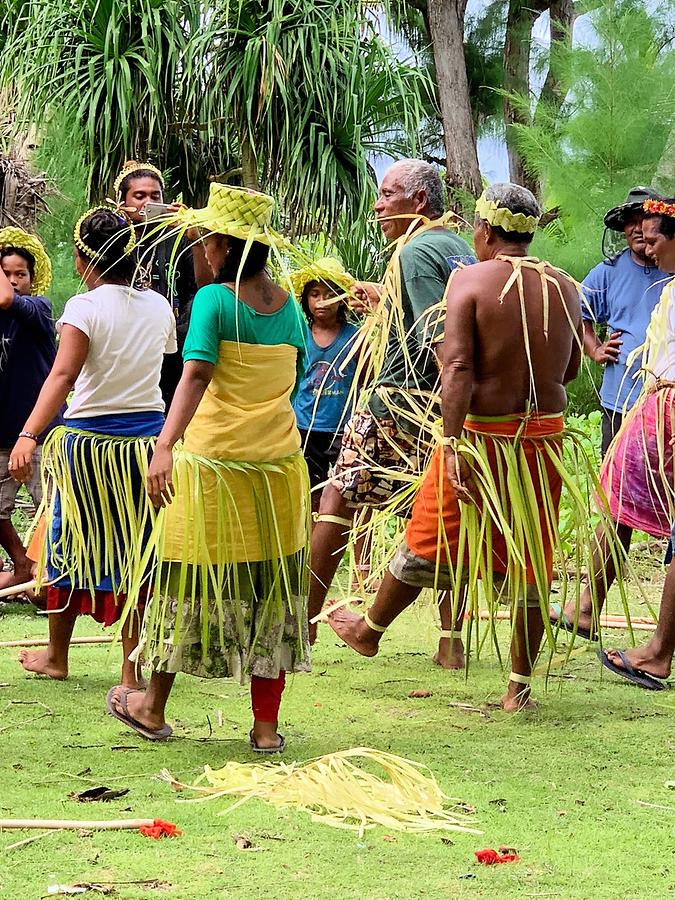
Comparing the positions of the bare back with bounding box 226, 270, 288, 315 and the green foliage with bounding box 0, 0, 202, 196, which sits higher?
the green foliage with bounding box 0, 0, 202, 196

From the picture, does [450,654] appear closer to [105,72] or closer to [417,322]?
[417,322]

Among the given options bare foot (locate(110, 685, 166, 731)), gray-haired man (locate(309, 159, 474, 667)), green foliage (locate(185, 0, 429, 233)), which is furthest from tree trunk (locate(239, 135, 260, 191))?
bare foot (locate(110, 685, 166, 731))

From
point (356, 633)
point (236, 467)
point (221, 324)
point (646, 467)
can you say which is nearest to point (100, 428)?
point (236, 467)

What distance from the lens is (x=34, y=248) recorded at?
5199 millimetres

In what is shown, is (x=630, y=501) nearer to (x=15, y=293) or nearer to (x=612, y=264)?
(x=612, y=264)

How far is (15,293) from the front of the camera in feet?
16.9

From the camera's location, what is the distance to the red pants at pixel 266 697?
11.0 feet

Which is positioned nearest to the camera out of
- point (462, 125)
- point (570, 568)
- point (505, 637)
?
point (505, 637)

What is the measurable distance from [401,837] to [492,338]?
57.5 inches

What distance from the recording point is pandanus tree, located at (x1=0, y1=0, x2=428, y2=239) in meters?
7.81

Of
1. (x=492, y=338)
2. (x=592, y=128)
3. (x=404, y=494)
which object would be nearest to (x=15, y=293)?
(x=404, y=494)

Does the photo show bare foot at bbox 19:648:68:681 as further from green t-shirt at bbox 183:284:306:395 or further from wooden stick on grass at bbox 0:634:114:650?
green t-shirt at bbox 183:284:306:395

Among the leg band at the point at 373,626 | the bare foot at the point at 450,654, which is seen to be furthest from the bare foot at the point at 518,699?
the bare foot at the point at 450,654

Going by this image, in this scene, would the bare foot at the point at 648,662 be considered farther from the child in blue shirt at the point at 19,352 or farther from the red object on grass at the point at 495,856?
the child in blue shirt at the point at 19,352
